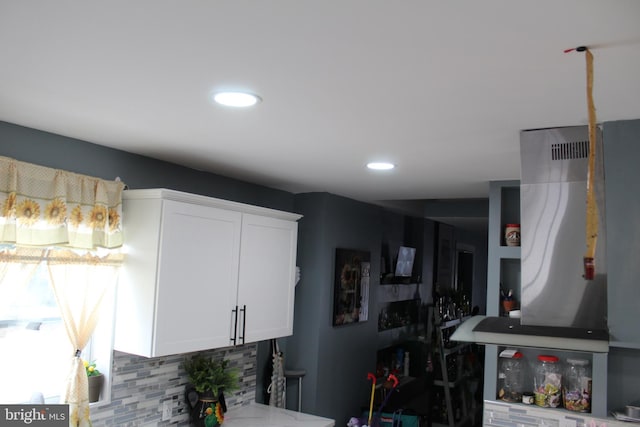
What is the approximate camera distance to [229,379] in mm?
3268

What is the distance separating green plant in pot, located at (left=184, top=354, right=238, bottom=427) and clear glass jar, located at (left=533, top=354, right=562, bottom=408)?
180cm

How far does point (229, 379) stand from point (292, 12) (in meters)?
2.62

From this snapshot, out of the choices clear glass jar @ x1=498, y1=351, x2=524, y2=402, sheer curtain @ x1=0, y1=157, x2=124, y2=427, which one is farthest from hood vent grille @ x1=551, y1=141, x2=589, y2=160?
sheer curtain @ x1=0, y1=157, x2=124, y2=427

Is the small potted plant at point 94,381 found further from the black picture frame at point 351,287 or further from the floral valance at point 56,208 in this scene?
the black picture frame at point 351,287

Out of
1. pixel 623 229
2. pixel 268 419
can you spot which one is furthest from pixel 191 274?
pixel 623 229

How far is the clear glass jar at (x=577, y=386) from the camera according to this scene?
262 cm

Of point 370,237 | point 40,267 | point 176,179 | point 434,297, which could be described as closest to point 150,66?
point 40,267

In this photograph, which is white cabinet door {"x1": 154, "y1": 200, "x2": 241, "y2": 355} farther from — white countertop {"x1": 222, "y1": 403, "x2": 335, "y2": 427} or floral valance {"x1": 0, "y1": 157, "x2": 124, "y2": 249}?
white countertop {"x1": 222, "y1": 403, "x2": 335, "y2": 427}

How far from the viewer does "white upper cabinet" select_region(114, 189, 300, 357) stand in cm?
271

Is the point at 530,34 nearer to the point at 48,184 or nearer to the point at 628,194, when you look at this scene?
the point at 628,194

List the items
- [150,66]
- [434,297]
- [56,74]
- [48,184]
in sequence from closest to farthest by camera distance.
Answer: [150,66]
[56,74]
[48,184]
[434,297]

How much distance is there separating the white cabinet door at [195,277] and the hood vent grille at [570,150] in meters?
1.83

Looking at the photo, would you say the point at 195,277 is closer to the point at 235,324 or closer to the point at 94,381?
the point at 235,324

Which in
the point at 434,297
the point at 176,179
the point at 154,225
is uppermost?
the point at 176,179
